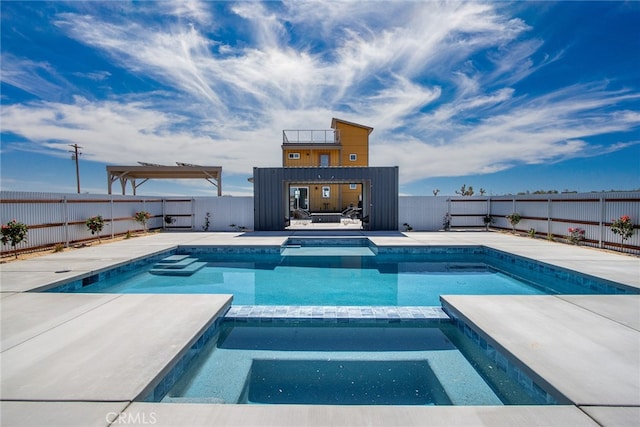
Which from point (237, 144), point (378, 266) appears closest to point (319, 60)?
point (378, 266)

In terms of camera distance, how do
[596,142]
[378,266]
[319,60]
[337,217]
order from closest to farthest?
[378,266]
[319,60]
[337,217]
[596,142]

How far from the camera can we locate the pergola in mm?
16281

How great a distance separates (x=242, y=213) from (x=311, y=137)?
8.52m

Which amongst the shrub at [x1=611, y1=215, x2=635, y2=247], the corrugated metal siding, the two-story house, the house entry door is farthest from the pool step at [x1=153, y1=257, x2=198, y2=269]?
the house entry door

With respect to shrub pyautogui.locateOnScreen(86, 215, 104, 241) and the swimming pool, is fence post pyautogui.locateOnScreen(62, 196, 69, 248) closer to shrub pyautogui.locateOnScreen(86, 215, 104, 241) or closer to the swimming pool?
shrub pyautogui.locateOnScreen(86, 215, 104, 241)

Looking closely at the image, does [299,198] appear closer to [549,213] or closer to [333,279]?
[549,213]

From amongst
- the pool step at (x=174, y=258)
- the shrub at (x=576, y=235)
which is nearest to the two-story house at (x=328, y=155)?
the pool step at (x=174, y=258)

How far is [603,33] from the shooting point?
35.8 feet

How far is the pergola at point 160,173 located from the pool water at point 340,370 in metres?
14.7

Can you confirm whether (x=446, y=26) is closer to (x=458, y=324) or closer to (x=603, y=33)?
(x=603, y=33)

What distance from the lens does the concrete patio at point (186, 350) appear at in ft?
6.34

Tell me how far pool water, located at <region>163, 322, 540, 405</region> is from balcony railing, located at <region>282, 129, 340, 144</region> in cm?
1803

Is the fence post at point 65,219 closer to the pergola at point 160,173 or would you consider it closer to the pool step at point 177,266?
the pool step at point 177,266

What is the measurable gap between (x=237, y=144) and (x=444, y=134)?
Result: 12047mm
